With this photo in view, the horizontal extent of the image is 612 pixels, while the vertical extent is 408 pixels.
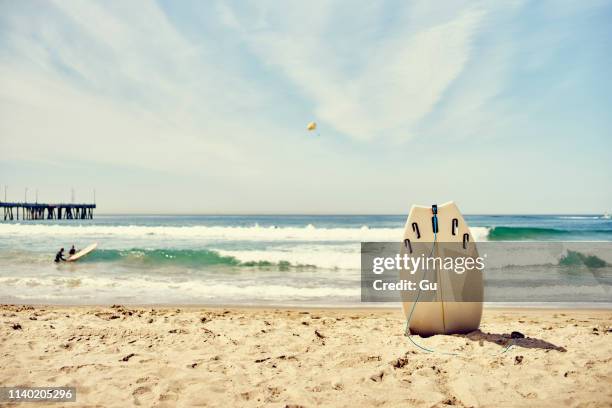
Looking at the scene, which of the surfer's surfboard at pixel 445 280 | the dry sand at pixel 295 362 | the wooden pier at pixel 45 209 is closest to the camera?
the dry sand at pixel 295 362

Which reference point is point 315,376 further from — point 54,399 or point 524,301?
point 524,301

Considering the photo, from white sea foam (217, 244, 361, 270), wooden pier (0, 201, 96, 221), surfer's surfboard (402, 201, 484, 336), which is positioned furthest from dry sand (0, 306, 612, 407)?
wooden pier (0, 201, 96, 221)

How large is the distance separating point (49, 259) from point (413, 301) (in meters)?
12.3

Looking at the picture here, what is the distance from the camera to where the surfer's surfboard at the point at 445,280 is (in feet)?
14.8

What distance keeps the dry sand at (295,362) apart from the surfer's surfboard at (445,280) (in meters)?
0.28

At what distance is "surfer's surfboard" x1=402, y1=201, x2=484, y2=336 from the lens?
4.51m

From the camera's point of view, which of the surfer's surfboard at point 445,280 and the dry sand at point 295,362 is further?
the surfer's surfboard at point 445,280

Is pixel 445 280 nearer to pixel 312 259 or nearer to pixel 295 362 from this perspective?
pixel 295 362

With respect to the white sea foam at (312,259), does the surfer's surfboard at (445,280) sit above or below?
above

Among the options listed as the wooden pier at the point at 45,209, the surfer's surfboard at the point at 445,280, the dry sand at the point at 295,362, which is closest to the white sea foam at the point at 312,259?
the dry sand at the point at 295,362

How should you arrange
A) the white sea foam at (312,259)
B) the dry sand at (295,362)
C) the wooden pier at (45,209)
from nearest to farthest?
1. the dry sand at (295,362)
2. the white sea foam at (312,259)
3. the wooden pier at (45,209)

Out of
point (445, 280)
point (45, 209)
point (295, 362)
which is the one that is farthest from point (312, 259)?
point (45, 209)

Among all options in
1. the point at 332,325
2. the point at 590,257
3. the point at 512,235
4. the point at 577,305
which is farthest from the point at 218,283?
the point at 512,235

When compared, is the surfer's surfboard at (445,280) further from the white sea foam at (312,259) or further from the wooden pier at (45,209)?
the wooden pier at (45,209)
